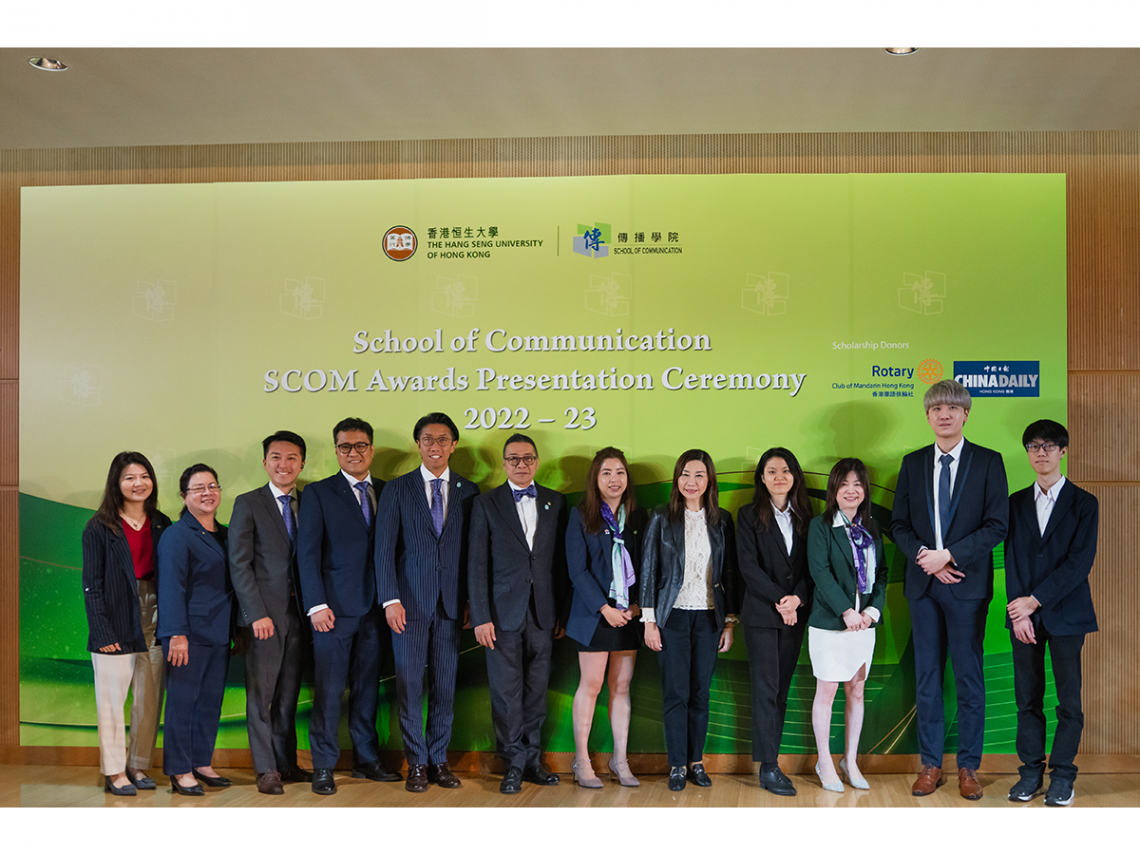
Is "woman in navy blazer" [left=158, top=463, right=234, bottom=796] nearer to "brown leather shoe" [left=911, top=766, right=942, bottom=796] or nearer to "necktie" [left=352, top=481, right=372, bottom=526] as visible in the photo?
"necktie" [left=352, top=481, right=372, bottom=526]

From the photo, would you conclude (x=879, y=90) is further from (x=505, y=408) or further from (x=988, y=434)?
(x=505, y=408)

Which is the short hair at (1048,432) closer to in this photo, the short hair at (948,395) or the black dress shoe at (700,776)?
the short hair at (948,395)

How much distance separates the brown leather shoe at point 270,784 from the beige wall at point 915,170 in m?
1.35

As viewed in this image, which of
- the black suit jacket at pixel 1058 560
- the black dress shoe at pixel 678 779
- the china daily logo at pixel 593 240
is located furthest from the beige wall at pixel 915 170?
the black dress shoe at pixel 678 779

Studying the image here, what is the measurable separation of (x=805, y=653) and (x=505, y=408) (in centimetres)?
222

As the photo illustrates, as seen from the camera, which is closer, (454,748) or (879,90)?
(879,90)

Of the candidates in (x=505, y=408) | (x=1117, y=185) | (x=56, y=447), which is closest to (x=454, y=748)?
(x=505, y=408)

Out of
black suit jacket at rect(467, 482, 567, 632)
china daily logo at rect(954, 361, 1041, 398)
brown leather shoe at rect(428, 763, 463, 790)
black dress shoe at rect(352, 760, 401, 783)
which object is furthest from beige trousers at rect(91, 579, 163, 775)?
china daily logo at rect(954, 361, 1041, 398)

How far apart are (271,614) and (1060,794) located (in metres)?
4.22

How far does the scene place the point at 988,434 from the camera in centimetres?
476

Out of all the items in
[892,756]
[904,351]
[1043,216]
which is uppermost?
[1043,216]

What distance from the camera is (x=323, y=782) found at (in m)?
4.45

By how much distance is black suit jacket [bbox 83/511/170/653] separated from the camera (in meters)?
4.35

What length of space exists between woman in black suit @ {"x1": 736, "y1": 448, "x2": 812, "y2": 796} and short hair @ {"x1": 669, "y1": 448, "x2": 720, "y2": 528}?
6.6 inches
